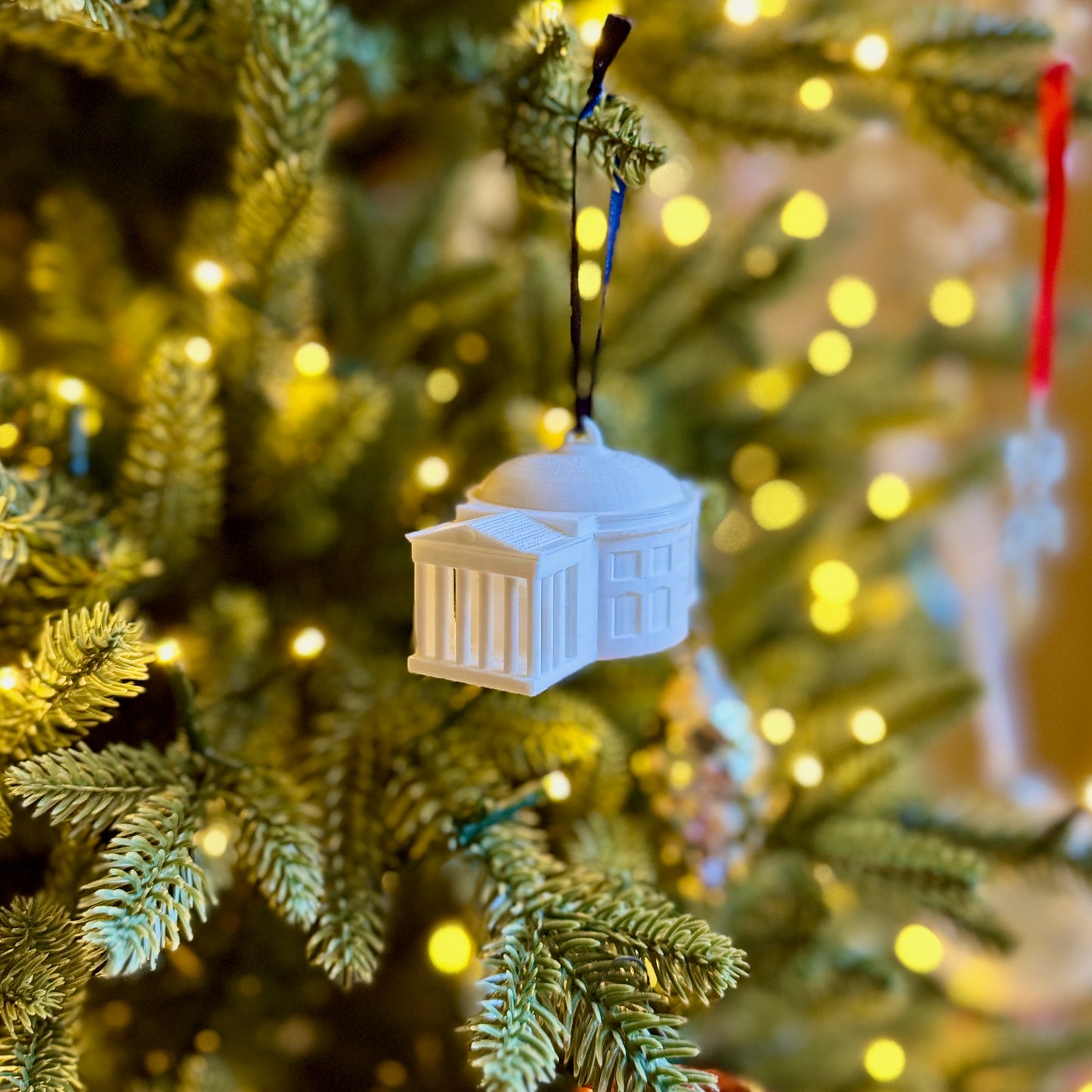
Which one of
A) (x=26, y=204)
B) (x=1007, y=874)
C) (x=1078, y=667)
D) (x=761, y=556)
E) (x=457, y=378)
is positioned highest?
(x=26, y=204)

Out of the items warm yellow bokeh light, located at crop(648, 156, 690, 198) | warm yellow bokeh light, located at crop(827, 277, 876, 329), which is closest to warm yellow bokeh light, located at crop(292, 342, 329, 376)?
warm yellow bokeh light, located at crop(648, 156, 690, 198)

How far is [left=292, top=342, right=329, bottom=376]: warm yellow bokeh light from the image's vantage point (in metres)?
0.59

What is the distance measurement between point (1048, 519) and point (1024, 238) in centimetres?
75

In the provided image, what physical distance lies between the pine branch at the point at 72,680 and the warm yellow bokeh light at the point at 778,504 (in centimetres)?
56

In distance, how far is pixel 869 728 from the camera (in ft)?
2.12

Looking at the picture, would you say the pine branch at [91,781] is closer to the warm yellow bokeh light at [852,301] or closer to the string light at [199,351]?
the string light at [199,351]

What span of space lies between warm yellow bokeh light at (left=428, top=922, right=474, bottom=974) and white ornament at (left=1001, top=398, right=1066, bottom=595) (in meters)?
0.49

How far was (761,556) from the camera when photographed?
777 mm

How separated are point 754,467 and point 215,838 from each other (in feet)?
1.75

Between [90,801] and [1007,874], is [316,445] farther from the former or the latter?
[1007,874]

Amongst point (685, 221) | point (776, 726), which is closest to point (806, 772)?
point (776, 726)

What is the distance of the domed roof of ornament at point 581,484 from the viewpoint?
1.29 ft

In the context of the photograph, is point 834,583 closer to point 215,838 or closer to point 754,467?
point 754,467

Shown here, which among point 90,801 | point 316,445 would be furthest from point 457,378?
point 90,801
